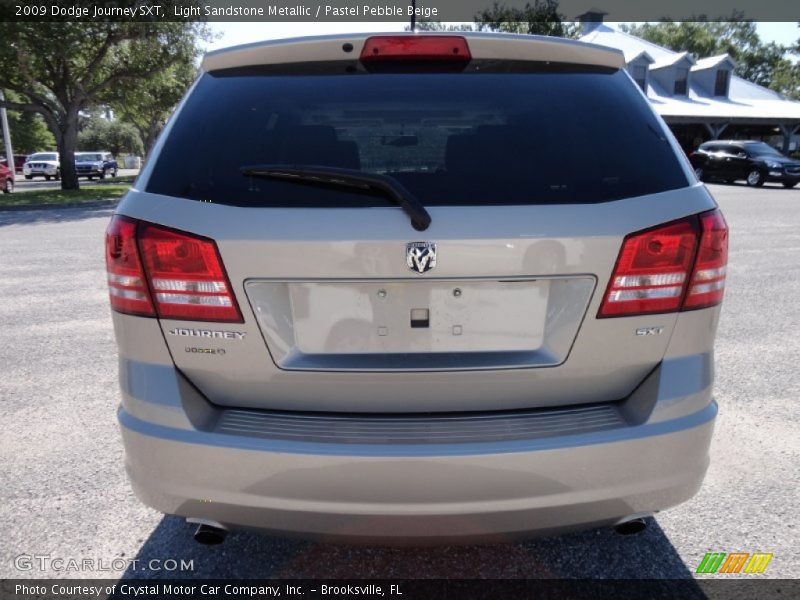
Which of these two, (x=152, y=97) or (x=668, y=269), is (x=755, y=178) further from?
(x=668, y=269)

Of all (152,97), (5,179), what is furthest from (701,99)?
(5,179)

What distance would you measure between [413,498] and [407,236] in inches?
28.0

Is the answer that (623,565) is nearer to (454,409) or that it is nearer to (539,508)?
(539,508)

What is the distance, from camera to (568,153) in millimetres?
1854

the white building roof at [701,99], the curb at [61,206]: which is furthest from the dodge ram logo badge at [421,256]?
the white building roof at [701,99]

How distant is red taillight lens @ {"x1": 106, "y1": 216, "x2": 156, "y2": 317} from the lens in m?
1.79

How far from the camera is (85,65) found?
2331 cm

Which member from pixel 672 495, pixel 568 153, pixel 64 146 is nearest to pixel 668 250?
pixel 568 153

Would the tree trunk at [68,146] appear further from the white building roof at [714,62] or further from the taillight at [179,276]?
the white building roof at [714,62]

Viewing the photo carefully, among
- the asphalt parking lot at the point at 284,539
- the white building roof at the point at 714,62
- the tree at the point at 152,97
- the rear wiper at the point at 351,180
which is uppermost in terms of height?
the white building roof at the point at 714,62

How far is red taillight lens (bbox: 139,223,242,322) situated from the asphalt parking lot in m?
0.79

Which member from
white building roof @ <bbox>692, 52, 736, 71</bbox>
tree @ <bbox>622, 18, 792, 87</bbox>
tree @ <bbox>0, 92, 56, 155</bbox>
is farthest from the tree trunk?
tree @ <bbox>622, 18, 792, 87</bbox>

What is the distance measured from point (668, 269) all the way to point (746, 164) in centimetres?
2596

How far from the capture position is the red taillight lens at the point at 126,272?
179 centimetres
